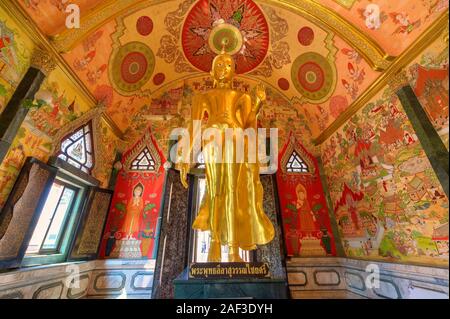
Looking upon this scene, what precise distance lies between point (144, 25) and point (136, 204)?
376cm

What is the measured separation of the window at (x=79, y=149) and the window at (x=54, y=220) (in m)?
0.42

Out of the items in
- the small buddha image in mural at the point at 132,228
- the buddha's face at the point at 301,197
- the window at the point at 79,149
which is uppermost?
the window at the point at 79,149

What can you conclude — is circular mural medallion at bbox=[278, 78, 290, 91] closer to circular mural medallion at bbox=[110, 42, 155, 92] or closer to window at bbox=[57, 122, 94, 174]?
circular mural medallion at bbox=[110, 42, 155, 92]

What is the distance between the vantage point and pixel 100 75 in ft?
12.5

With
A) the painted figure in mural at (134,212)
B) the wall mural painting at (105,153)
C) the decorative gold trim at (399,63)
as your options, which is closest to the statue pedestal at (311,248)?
the decorative gold trim at (399,63)

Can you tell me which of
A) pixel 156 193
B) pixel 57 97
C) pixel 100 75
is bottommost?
pixel 156 193

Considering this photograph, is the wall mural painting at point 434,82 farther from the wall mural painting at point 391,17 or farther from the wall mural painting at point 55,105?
the wall mural painting at point 55,105

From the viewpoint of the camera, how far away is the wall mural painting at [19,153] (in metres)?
2.38

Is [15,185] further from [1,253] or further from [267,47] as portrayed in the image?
[267,47]

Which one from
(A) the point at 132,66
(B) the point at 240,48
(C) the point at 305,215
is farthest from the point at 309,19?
(C) the point at 305,215
